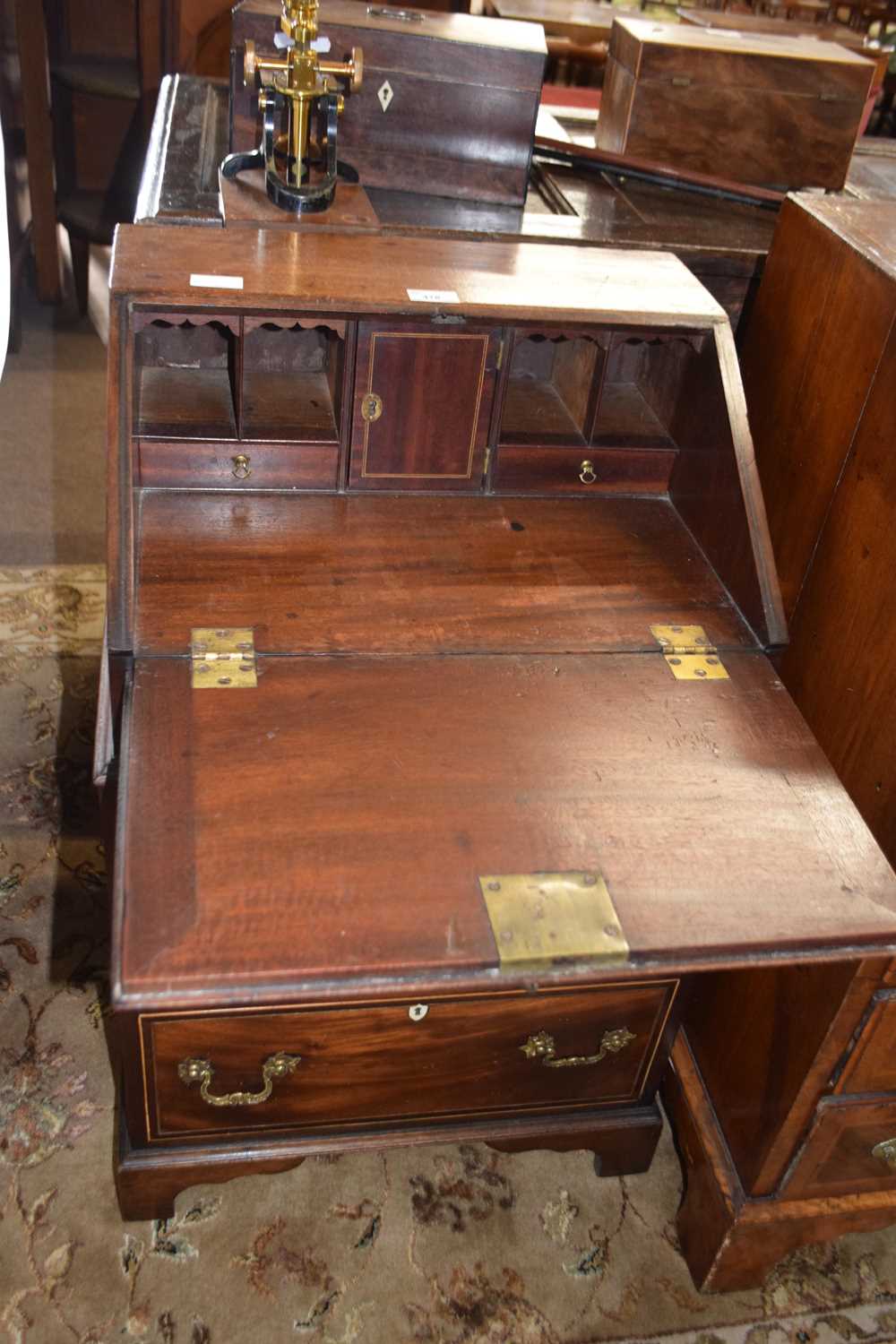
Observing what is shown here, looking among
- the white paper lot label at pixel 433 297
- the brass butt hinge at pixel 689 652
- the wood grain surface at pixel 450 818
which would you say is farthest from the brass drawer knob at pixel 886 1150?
the white paper lot label at pixel 433 297

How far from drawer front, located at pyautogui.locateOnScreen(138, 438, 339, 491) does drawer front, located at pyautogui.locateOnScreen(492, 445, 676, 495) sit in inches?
10.0

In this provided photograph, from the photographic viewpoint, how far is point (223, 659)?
1312 millimetres

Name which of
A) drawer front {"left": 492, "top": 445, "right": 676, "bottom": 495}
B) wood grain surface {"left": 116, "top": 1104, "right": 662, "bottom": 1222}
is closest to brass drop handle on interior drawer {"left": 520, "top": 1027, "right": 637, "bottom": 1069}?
wood grain surface {"left": 116, "top": 1104, "right": 662, "bottom": 1222}

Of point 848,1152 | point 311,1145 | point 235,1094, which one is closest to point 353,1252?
point 311,1145

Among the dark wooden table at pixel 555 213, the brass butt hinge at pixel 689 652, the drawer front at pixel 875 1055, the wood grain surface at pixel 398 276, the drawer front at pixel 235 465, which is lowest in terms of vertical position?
the drawer front at pixel 875 1055

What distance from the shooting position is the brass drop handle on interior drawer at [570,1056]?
1426mm

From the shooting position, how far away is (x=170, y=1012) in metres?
1.28

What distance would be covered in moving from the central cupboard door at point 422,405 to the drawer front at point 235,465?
55 mm

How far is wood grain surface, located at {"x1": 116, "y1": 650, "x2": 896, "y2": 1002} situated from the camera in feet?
3.40

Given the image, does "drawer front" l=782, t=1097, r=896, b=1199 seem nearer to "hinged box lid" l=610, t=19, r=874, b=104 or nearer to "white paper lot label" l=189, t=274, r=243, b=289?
"white paper lot label" l=189, t=274, r=243, b=289

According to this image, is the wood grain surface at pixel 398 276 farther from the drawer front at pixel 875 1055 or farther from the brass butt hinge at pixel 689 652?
the drawer front at pixel 875 1055

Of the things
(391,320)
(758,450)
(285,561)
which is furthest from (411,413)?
(758,450)

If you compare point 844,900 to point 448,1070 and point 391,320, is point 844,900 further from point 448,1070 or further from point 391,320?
point 391,320

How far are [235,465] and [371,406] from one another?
20 centimetres
